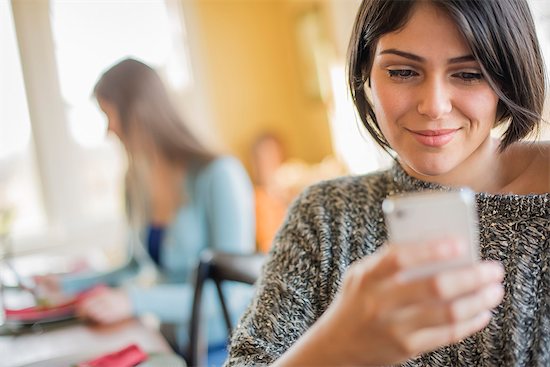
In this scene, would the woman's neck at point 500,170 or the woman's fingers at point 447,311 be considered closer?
the woman's fingers at point 447,311

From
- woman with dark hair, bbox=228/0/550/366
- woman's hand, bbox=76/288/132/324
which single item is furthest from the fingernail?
woman's hand, bbox=76/288/132/324

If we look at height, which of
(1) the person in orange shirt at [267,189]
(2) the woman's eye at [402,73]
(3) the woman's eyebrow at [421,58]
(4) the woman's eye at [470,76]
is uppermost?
(3) the woman's eyebrow at [421,58]

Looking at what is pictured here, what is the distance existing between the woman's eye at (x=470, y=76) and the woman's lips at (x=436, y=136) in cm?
6

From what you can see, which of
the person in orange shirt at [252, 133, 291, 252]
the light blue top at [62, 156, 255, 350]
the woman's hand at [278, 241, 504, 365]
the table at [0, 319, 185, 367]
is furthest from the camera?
the person in orange shirt at [252, 133, 291, 252]

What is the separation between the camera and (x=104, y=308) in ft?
5.22

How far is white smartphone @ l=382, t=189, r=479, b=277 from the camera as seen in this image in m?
0.55

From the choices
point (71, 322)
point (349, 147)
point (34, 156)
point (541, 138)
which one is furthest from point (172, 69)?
point (541, 138)

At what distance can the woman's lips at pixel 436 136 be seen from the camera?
0.83 meters

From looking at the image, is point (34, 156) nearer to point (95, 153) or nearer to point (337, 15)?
point (95, 153)

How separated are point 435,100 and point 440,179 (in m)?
0.18

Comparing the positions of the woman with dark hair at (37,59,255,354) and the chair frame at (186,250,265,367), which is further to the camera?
the woman with dark hair at (37,59,255,354)

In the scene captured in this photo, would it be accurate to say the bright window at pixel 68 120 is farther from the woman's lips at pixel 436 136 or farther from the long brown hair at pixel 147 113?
the woman's lips at pixel 436 136

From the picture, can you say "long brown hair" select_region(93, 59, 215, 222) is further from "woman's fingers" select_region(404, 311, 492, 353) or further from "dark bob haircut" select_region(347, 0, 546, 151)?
"woman's fingers" select_region(404, 311, 492, 353)

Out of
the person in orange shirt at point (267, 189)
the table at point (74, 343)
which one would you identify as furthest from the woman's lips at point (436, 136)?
the person in orange shirt at point (267, 189)
